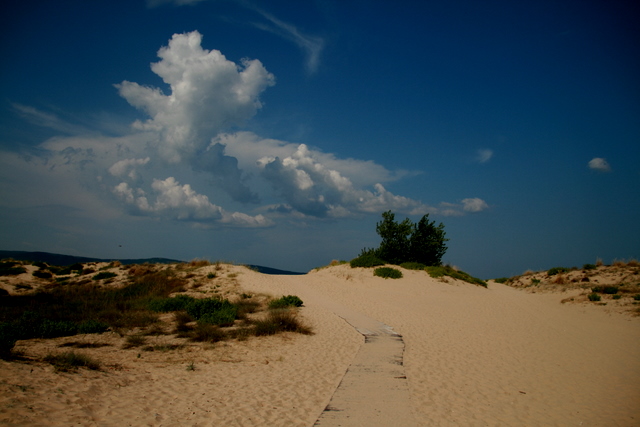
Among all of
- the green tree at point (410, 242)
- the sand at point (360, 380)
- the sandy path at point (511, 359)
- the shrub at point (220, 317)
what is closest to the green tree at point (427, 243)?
the green tree at point (410, 242)

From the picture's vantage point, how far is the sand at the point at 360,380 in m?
5.81

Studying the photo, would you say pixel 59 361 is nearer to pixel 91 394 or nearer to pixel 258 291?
pixel 91 394

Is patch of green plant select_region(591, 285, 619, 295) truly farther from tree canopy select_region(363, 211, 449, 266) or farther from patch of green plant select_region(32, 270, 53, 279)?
patch of green plant select_region(32, 270, 53, 279)

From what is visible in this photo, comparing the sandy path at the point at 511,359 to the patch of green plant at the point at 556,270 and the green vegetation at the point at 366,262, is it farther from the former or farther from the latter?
the patch of green plant at the point at 556,270

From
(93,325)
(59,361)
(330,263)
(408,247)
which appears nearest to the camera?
(59,361)

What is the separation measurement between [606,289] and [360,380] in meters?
23.3

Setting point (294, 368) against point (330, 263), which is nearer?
point (294, 368)

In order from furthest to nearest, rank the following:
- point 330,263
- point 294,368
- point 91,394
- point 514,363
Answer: point 330,263, point 514,363, point 294,368, point 91,394

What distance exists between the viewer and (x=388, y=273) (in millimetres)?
27719

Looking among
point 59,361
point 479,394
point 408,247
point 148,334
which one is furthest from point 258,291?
point 408,247

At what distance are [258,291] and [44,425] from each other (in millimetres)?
16500

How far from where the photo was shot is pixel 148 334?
38.3 ft

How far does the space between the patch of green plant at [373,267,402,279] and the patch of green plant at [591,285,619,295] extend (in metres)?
13.5

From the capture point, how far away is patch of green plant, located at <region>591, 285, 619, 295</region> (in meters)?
21.6
